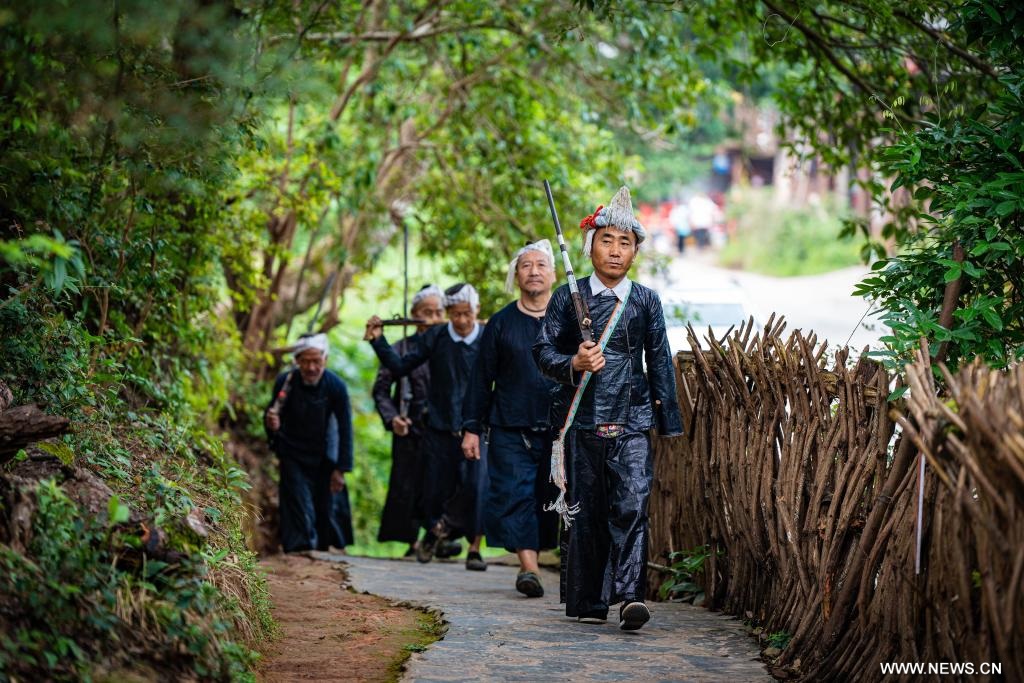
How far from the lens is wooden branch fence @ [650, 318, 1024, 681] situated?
11.8 feet

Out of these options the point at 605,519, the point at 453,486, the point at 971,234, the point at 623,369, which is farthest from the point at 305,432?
the point at 971,234

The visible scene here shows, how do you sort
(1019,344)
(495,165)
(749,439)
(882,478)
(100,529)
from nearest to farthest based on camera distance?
(100,529) → (882,478) → (1019,344) → (749,439) → (495,165)

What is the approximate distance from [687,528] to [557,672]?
2.24 m

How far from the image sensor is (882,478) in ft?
15.5

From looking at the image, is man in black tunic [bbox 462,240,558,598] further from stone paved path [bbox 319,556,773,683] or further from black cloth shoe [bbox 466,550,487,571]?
black cloth shoe [bbox 466,550,487,571]

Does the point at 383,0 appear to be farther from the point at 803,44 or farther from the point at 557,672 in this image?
the point at 557,672

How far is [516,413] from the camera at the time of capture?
7.64 metres

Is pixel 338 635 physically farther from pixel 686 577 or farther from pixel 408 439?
pixel 408 439

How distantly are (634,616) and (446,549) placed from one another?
4.66 meters

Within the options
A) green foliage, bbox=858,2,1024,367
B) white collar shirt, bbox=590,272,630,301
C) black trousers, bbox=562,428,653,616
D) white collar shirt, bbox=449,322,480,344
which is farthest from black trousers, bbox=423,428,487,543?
green foliage, bbox=858,2,1024,367

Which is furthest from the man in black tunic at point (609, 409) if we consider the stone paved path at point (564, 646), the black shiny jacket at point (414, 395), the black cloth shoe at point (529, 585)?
the black shiny jacket at point (414, 395)

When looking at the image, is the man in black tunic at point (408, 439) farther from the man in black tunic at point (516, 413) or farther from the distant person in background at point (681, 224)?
the distant person in background at point (681, 224)

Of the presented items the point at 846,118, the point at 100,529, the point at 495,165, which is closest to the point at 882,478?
the point at 100,529

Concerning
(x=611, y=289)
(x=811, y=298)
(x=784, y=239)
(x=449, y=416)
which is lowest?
(x=449, y=416)
